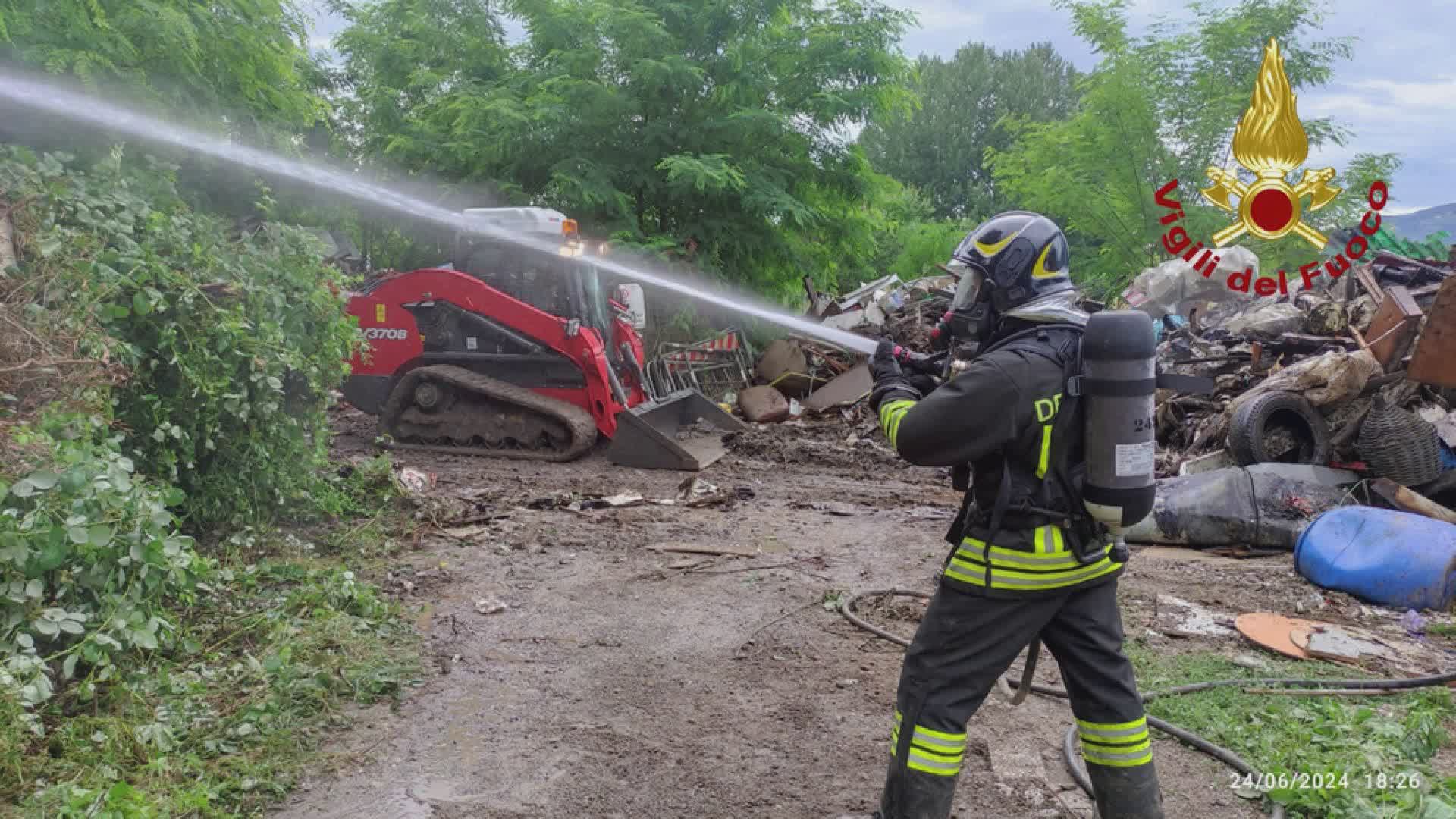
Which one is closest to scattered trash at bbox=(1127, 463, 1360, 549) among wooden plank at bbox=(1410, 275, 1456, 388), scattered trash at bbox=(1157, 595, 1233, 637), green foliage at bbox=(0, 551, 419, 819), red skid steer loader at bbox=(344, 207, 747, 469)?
wooden plank at bbox=(1410, 275, 1456, 388)

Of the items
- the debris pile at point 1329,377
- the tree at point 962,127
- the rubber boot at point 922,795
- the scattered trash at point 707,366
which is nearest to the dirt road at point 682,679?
the rubber boot at point 922,795

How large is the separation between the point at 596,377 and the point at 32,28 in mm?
5541

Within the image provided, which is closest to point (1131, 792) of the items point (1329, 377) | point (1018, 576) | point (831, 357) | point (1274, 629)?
point (1018, 576)

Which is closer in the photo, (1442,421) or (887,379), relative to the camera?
(887,379)

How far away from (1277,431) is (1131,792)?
636 centimetres

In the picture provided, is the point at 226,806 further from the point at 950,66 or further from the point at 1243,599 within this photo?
the point at 950,66

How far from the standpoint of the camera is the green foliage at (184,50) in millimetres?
5223

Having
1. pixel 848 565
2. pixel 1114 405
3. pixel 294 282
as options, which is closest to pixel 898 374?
pixel 1114 405

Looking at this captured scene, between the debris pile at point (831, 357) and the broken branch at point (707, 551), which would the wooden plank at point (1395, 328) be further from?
the broken branch at point (707, 551)

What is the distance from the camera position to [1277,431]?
8.24 metres

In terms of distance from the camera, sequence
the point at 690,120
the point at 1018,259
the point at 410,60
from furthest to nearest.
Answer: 1. the point at 410,60
2. the point at 690,120
3. the point at 1018,259

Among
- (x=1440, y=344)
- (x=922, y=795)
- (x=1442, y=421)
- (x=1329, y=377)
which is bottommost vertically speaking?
(x=922, y=795)

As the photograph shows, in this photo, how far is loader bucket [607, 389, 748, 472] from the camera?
9500 mm

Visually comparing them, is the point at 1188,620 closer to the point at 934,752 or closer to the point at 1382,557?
the point at 1382,557
